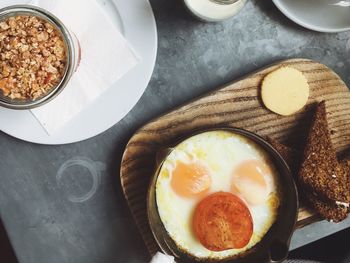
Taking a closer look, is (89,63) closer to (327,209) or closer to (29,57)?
(29,57)

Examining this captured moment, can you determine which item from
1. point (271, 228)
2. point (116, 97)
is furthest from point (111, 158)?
point (271, 228)

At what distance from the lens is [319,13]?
4.55ft

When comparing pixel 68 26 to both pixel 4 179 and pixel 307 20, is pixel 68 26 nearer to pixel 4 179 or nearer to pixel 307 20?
pixel 4 179

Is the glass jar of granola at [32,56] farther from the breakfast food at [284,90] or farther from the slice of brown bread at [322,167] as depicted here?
the slice of brown bread at [322,167]

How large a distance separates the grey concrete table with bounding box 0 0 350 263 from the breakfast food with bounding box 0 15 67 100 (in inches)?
A: 7.3

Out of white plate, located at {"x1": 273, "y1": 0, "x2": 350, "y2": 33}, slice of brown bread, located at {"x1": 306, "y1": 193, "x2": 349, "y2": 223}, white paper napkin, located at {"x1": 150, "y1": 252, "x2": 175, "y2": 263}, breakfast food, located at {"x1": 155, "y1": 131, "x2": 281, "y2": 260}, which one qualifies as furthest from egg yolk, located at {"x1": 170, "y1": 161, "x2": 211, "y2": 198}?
white plate, located at {"x1": 273, "y1": 0, "x2": 350, "y2": 33}

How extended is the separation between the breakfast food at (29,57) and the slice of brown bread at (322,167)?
2.01 ft

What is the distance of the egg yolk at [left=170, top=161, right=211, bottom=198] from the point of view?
127 cm

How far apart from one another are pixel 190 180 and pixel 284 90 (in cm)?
33

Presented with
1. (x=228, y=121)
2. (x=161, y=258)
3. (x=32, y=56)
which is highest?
(x=32, y=56)

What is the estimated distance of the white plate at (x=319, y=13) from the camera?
137 centimetres

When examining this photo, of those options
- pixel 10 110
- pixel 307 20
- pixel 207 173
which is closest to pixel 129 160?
pixel 207 173

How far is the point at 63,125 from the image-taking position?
133 cm

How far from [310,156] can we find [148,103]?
1.38 feet
